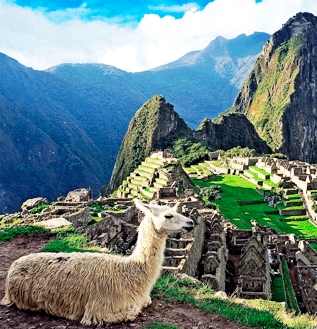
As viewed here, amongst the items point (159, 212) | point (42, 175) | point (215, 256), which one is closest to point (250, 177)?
point (215, 256)

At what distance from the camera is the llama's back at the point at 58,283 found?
15.7ft

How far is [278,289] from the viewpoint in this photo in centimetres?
1509

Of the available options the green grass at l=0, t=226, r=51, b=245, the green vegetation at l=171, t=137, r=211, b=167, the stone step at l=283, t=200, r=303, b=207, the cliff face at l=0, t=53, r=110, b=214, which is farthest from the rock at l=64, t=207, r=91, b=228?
the cliff face at l=0, t=53, r=110, b=214

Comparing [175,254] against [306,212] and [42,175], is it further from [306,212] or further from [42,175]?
[42,175]

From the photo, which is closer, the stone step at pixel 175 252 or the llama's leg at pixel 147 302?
the llama's leg at pixel 147 302

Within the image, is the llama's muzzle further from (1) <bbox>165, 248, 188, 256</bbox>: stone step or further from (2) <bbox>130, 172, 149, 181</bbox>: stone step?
(2) <bbox>130, 172, 149, 181</bbox>: stone step

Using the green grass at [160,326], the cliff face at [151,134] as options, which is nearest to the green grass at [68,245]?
the green grass at [160,326]

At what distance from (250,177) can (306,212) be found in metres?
18.3

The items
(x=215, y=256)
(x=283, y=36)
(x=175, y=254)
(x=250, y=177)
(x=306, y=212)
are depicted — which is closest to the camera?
(x=175, y=254)

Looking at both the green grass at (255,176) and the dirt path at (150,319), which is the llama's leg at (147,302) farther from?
the green grass at (255,176)

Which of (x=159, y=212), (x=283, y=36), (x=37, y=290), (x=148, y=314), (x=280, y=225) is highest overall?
(x=283, y=36)

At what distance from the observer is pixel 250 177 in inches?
2327

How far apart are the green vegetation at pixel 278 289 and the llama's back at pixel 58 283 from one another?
11.7m

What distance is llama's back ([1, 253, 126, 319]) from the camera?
4.78 meters
